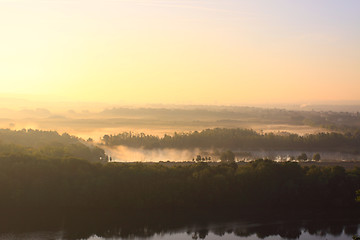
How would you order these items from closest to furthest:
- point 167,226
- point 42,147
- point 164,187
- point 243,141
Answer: point 167,226 → point 164,187 → point 42,147 → point 243,141

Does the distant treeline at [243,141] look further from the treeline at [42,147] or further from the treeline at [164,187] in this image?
the treeline at [164,187]

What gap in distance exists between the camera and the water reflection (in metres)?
14.7

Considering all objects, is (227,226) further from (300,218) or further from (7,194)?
(7,194)

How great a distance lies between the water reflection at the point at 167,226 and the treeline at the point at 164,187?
2.88 feet

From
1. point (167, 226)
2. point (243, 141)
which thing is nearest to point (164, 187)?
point (167, 226)

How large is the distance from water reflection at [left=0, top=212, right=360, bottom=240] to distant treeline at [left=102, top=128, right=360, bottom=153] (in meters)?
20.2

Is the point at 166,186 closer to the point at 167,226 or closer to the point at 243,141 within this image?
the point at 167,226

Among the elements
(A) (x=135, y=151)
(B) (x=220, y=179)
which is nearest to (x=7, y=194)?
(B) (x=220, y=179)

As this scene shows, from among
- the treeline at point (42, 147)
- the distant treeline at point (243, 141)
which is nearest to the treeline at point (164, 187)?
the treeline at point (42, 147)

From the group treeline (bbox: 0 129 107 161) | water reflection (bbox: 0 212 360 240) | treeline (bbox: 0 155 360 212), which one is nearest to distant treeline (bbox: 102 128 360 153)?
treeline (bbox: 0 129 107 161)

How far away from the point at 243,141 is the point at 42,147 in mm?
18881

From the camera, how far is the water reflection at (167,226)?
48.1ft

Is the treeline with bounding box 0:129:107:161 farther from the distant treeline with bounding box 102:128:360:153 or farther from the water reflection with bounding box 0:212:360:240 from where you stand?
the distant treeline with bounding box 102:128:360:153

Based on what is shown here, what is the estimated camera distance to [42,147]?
77.6 ft
